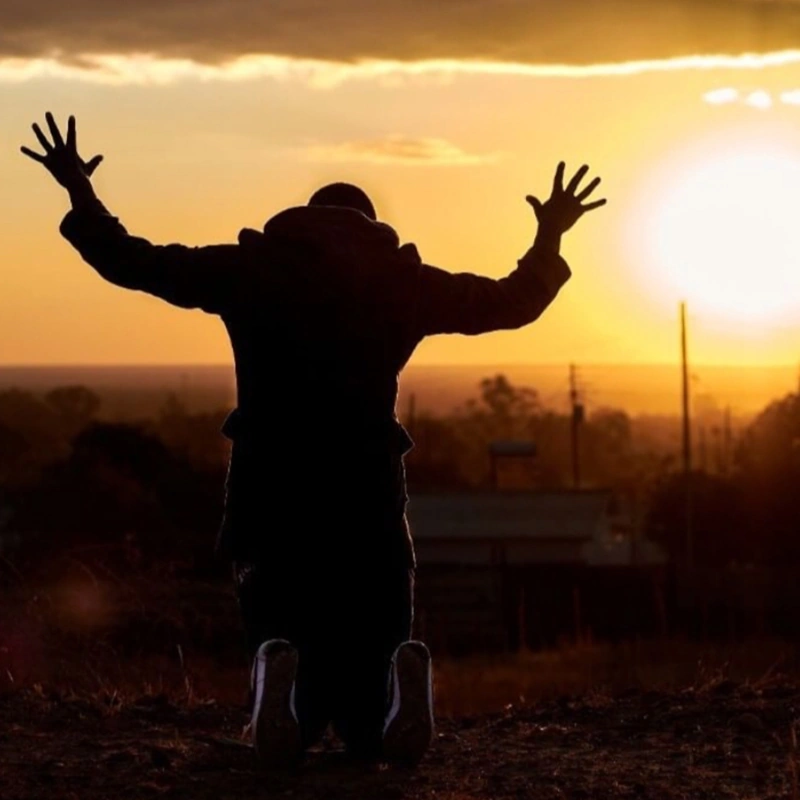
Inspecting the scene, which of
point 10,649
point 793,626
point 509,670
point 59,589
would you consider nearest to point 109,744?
point 10,649

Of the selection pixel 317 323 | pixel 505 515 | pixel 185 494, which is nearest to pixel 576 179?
pixel 317 323

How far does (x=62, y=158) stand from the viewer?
702cm

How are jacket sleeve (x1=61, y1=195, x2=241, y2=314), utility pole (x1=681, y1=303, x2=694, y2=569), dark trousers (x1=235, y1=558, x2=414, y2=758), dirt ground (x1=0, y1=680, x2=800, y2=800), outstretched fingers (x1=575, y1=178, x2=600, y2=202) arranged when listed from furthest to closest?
utility pole (x1=681, y1=303, x2=694, y2=569) → outstretched fingers (x1=575, y1=178, x2=600, y2=202) → dark trousers (x1=235, y1=558, x2=414, y2=758) → jacket sleeve (x1=61, y1=195, x2=241, y2=314) → dirt ground (x1=0, y1=680, x2=800, y2=800)

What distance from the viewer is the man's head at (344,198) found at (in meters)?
7.14

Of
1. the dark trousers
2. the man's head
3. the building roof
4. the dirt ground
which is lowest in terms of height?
the building roof

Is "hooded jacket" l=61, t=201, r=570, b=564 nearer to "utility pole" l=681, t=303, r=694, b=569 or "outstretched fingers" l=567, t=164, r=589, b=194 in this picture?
"outstretched fingers" l=567, t=164, r=589, b=194

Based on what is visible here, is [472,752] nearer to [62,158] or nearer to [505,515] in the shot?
[62,158]

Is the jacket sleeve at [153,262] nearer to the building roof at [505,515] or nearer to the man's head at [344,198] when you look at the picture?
the man's head at [344,198]

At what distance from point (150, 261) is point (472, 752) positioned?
86.2 inches

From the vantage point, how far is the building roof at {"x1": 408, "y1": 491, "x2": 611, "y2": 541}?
53.1m

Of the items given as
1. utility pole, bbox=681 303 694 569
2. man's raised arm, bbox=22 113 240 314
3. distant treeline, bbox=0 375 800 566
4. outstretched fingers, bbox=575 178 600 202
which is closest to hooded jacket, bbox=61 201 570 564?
man's raised arm, bbox=22 113 240 314

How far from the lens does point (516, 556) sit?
5412 centimetres

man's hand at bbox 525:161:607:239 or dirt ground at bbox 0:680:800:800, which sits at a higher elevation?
man's hand at bbox 525:161:607:239

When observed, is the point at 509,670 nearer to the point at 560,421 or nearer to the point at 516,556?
the point at 516,556
